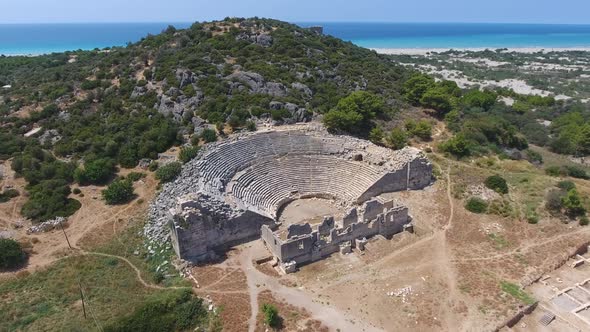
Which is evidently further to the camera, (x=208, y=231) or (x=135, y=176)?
(x=135, y=176)

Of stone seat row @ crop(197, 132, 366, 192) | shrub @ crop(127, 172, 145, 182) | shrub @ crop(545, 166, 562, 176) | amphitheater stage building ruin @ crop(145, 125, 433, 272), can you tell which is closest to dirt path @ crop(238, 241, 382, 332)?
amphitheater stage building ruin @ crop(145, 125, 433, 272)

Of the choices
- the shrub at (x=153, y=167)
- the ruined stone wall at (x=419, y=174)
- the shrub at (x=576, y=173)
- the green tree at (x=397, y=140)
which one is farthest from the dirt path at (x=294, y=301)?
the shrub at (x=576, y=173)

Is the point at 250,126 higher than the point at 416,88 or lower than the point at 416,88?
lower

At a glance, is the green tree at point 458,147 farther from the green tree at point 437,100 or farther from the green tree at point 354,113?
the green tree at point 437,100

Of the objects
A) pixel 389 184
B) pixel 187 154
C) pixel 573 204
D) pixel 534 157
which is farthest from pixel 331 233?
pixel 534 157

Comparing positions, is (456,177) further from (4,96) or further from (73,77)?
(4,96)

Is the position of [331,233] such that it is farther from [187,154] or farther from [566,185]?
[566,185]

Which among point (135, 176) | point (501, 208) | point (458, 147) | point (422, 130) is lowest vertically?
point (501, 208)
